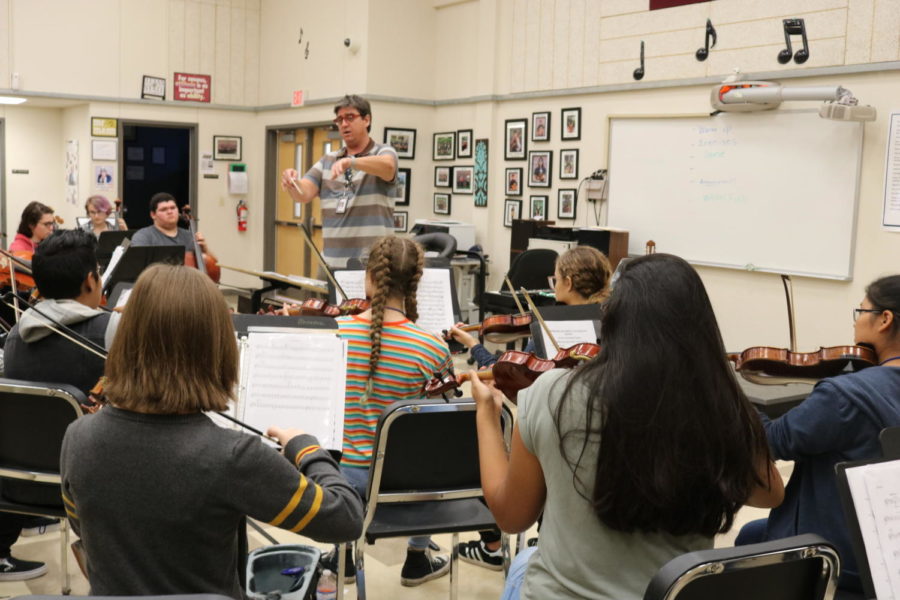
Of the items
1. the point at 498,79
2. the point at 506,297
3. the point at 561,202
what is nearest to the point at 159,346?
the point at 506,297

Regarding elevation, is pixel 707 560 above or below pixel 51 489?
above

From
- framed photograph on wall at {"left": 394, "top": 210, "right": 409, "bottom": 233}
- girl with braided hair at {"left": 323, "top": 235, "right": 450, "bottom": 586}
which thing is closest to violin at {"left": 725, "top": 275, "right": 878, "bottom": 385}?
girl with braided hair at {"left": 323, "top": 235, "right": 450, "bottom": 586}

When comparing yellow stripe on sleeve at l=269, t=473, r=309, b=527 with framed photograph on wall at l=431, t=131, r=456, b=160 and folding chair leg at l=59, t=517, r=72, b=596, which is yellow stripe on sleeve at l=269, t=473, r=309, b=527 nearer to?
folding chair leg at l=59, t=517, r=72, b=596

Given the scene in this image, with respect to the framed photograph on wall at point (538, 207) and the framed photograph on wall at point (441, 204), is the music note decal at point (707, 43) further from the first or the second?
the framed photograph on wall at point (441, 204)

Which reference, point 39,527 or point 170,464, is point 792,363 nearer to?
point 170,464

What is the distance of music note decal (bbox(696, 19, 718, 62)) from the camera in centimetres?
641

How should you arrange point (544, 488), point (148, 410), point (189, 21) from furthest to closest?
point (189, 21), point (544, 488), point (148, 410)

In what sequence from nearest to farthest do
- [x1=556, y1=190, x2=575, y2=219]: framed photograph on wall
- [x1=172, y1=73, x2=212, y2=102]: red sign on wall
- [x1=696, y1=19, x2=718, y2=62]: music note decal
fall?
[x1=696, y1=19, x2=718, y2=62]: music note decal, [x1=556, y1=190, x2=575, y2=219]: framed photograph on wall, [x1=172, y1=73, x2=212, y2=102]: red sign on wall

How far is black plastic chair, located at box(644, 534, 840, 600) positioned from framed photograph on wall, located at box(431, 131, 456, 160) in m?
7.56

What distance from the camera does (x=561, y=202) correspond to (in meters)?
7.70

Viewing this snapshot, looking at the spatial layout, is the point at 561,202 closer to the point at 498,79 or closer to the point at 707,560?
the point at 498,79

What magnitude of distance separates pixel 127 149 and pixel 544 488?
9.47 m

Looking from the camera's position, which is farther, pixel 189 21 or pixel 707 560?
pixel 189 21

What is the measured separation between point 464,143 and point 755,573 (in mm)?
7498
